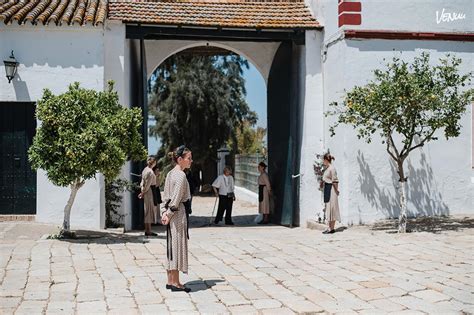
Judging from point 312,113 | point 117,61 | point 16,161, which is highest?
point 117,61

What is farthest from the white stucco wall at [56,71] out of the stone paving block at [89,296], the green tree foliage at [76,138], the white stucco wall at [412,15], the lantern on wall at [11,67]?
the stone paving block at [89,296]

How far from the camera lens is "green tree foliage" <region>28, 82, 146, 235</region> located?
888 cm

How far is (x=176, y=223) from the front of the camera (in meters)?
5.98

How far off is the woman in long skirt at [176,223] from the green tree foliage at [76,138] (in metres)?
3.25

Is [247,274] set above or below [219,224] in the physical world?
above

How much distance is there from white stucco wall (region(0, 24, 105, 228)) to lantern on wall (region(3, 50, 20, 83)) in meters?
0.12

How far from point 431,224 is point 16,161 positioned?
8536 mm

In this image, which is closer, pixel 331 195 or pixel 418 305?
pixel 418 305

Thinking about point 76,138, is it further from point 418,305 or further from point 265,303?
point 418,305

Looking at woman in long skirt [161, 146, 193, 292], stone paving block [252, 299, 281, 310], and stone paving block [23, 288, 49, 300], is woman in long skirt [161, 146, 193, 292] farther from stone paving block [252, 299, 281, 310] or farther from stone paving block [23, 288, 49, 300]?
stone paving block [23, 288, 49, 300]

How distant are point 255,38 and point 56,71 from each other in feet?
15.1

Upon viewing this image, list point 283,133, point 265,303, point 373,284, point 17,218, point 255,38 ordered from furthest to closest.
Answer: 1. point 283,133
2. point 255,38
3. point 17,218
4. point 373,284
5. point 265,303

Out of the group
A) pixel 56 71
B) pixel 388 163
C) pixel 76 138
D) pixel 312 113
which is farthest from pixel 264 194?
pixel 76 138

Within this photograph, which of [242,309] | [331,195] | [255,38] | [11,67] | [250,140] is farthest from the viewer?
[250,140]
